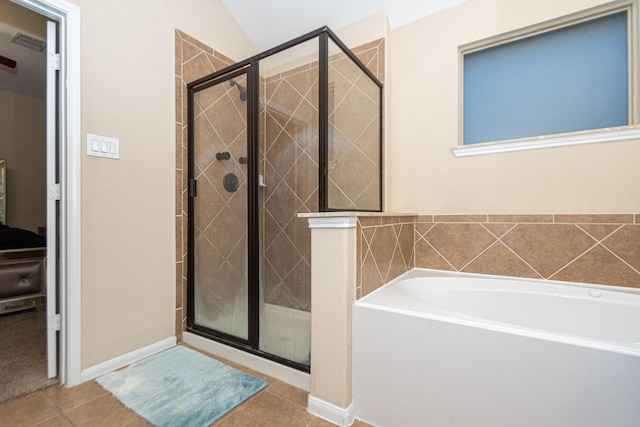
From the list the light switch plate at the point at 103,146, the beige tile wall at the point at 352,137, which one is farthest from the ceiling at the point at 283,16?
the light switch plate at the point at 103,146

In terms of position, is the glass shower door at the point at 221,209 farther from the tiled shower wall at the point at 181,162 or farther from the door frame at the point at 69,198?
the door frame at the point at 69,198

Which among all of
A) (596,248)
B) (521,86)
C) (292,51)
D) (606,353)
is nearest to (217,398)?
(606,353)

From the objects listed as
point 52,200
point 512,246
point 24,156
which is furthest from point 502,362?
point 24,156

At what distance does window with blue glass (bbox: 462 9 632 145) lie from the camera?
1557mm

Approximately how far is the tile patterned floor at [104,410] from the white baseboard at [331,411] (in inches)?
0.9

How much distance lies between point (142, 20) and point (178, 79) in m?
0.35

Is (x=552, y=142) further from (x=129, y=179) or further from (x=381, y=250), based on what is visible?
(x=129, y=179)

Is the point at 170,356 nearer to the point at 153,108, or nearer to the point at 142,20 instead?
the point at 153,108

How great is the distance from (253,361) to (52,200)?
1.31 metres

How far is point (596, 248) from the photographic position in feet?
4.92

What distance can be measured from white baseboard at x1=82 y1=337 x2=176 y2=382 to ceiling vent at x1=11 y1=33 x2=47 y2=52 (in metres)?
2.62

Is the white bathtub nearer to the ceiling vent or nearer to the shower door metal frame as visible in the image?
the shower door metal frame

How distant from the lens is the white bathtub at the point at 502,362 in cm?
81

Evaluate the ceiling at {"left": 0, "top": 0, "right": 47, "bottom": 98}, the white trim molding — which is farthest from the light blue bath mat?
the ceiling at {"left": 0, "top": 0, "right": 47, "bottom": 98}
